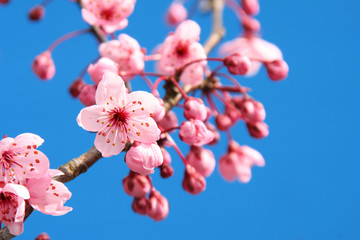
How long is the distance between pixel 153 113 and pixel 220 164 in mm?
779

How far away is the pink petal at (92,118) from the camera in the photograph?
1070 mm

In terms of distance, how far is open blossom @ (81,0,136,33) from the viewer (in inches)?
57.4

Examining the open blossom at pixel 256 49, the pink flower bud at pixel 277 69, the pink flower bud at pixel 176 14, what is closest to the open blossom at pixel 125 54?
the pink flower bud at pixel 277 69

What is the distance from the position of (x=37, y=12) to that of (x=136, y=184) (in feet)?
3.69

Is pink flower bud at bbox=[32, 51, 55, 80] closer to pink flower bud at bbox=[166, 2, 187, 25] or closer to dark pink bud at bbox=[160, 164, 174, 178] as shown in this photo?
dark pink bud at bbox=[160, 164, 174, 178]

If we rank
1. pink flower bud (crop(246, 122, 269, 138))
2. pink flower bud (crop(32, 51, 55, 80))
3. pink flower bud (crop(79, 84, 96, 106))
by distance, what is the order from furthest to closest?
pink flower bud (crop(32, 51, 55, 80))
pink flower bud (crop(246, 122, 269, 138))
pink flower bud (crop(79, 84, 96, 106))

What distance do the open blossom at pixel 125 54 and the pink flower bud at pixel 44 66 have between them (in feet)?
1.66

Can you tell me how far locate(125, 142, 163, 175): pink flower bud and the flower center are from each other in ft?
0.27

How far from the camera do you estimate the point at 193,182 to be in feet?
4.49

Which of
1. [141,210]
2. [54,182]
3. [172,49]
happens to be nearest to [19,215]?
[54,182]

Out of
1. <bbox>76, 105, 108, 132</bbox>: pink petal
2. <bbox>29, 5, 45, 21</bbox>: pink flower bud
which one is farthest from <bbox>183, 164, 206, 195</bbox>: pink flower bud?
<bbox>29, 5, 45, 21</bbox>: pink flower bud

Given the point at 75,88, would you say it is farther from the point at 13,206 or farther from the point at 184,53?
the point at 13,206

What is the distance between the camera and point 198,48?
1431mm

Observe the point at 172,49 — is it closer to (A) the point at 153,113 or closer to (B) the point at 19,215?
(A) the point at 153,113
